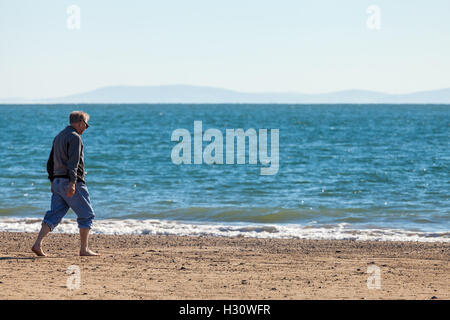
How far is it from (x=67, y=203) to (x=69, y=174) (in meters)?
0.50

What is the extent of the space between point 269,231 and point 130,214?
349 cm

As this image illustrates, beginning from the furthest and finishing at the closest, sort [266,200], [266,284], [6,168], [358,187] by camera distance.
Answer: [6,168] < [358,187] < [266,200] < [266,284]

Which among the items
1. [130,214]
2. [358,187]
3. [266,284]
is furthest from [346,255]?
[358,187]

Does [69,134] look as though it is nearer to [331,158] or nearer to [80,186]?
[80,186]

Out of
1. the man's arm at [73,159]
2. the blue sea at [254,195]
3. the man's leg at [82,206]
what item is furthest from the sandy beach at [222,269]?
the blue sea at [254,195]

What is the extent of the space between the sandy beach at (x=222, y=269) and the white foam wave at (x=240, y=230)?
93cm

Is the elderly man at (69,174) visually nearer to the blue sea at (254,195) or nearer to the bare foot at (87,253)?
the bare foot at (87,253)

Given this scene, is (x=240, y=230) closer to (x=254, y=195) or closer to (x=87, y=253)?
(x=87, y=253)

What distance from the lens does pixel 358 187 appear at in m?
18.9

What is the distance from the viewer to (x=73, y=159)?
291 inches

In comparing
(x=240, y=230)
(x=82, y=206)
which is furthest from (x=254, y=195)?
(x=82, y=206)

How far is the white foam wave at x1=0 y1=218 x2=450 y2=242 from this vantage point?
11.2 metres

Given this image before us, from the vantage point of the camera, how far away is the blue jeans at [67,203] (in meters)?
7.56
